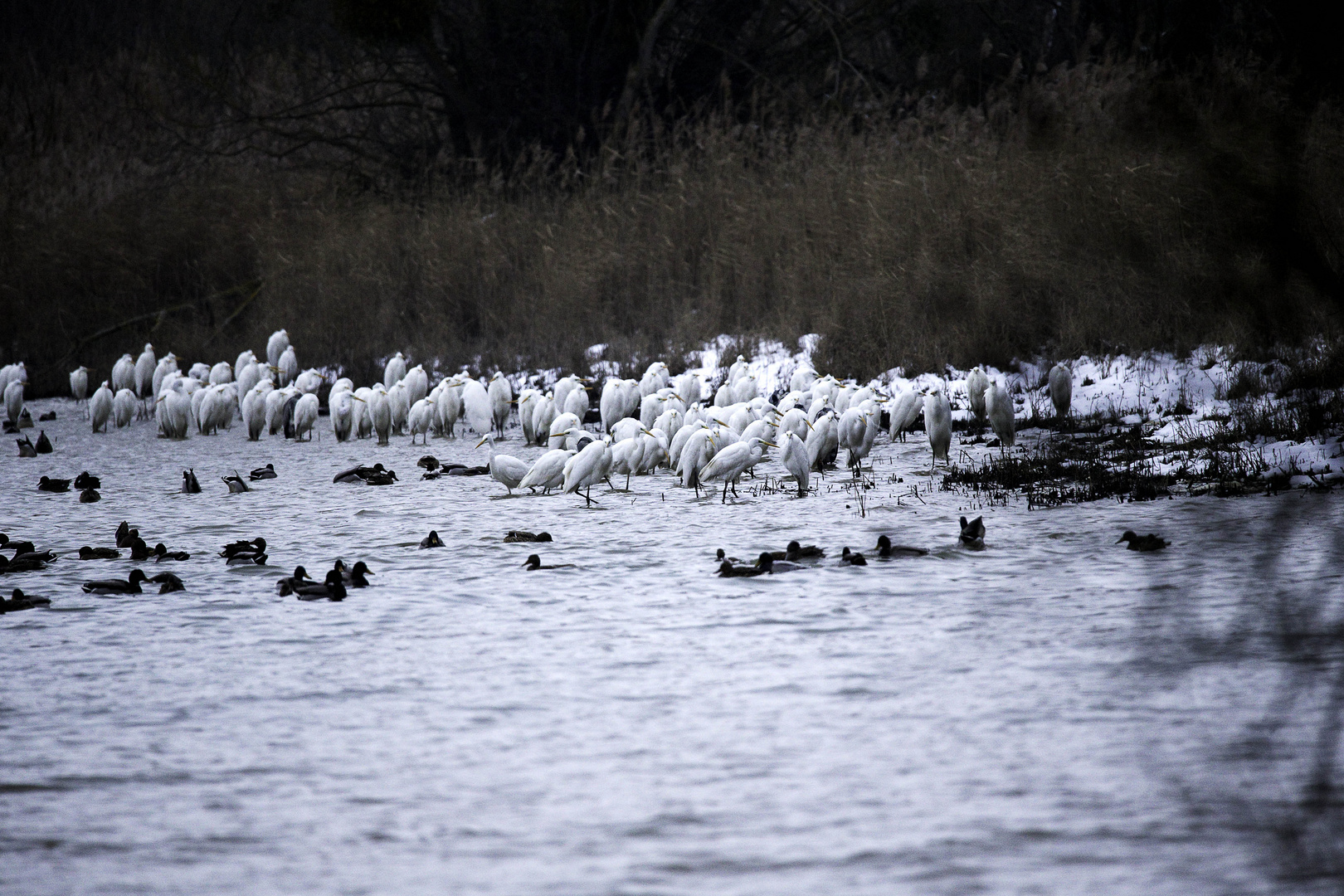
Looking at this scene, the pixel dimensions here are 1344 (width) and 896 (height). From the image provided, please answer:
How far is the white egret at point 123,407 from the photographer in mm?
13125

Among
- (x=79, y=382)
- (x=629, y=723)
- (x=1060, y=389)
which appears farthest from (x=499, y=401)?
(x=629, y=723)

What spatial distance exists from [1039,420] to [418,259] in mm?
8862

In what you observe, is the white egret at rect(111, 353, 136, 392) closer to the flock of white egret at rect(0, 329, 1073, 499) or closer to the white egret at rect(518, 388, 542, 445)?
the flock of white egret at rect(0, 329, 1073, 499)

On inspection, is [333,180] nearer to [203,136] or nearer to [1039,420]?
[203,136]

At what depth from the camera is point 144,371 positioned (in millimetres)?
14938

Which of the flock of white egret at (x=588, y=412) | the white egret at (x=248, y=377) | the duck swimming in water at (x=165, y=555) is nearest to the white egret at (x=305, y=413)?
the flock of white egret at (x=588, y=412)

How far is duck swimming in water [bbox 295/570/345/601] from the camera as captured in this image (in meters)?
5.26

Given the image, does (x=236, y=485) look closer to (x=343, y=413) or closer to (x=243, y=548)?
(x=243, y=548)

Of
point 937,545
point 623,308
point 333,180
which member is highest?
point 333,180

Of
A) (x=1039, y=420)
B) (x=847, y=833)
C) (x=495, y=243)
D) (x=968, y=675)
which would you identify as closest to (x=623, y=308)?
(x=495, y=243)

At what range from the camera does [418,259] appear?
1606cm

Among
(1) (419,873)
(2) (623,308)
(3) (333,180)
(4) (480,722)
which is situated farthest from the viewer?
(3) (333,180)

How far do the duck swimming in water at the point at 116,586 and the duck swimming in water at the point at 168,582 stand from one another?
82 millimetres

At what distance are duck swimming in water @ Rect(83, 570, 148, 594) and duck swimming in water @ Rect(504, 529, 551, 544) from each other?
1.84 metres
